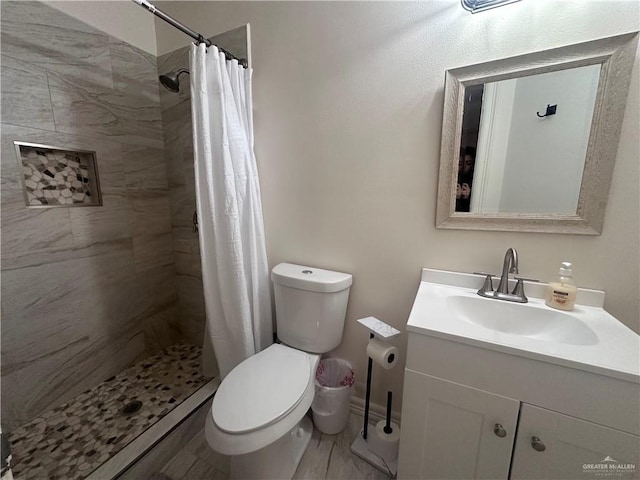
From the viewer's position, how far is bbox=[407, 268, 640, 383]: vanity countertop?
622mm

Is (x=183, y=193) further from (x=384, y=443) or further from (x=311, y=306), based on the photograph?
(x=384, y=443)

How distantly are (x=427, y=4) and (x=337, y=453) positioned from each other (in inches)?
78.4

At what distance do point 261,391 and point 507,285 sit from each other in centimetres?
105

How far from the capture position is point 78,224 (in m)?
1.37

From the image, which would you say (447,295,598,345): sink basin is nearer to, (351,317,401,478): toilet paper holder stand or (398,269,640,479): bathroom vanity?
(398,269,640,479): bathroom vanity

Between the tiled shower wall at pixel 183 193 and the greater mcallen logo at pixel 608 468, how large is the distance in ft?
6.50

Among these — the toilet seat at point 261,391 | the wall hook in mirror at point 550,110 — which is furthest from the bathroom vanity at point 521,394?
the wall hook in mirror at point 550,110

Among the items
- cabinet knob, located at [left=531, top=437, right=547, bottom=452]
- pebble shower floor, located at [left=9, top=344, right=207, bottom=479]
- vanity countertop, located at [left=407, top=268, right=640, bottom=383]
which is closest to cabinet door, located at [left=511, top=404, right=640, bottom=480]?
cabinet knob, located at [left=531, top=437, right=547, bottom=452]

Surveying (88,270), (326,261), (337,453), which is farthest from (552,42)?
(88,270)

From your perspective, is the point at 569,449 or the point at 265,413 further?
the point at 265,413

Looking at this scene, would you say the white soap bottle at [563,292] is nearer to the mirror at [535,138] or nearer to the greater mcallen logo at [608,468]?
the mirror at [535,138]

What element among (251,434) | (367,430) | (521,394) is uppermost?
(521,394)

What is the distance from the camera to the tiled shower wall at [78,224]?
116 centimetres

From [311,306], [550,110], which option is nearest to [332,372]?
[311,306]
